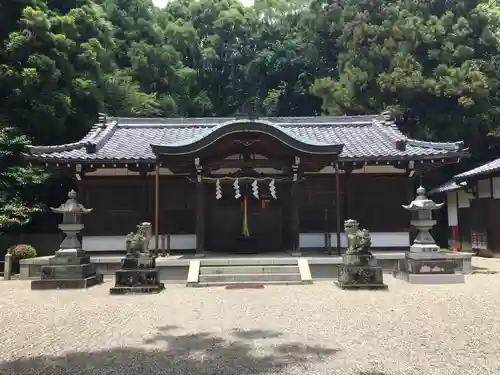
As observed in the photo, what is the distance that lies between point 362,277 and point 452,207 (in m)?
15.6

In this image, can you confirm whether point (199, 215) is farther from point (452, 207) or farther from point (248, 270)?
point (452, 207)

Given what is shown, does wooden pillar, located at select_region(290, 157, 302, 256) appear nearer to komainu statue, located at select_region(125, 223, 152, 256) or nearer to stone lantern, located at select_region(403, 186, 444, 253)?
stone lantern, located at select_region(403, 186, 444, 253)

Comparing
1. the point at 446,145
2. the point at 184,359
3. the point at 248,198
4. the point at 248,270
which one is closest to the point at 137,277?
the point at 248,270

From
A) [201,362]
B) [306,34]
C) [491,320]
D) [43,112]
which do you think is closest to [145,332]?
[201,362]

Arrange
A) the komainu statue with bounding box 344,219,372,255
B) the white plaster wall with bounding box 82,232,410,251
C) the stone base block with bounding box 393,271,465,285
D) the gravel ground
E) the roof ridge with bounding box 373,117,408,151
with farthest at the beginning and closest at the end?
the white plaster wall with bounding box 82,232,410,251 < the roof ridge with bounding box 373,117,408,151 < the stone base block with bounding box 393,271,465,285 < the komainu statue with bounding box 344,219,372,255 < the gravel ground

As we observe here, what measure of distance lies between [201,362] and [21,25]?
17.9 metres

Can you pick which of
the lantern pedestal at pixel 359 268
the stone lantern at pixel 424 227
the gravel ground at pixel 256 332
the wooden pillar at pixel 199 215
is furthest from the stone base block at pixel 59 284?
the stone lantern at pixel 424 227

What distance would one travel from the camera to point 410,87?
23.7 meters

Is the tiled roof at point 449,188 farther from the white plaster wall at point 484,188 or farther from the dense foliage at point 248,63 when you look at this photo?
the dense foliage at point 248,63

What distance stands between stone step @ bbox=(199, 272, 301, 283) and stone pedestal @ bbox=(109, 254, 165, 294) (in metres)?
1.45

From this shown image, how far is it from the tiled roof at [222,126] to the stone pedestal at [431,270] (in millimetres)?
3637

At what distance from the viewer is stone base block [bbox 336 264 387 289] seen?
10.4m

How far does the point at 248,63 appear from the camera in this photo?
122ft

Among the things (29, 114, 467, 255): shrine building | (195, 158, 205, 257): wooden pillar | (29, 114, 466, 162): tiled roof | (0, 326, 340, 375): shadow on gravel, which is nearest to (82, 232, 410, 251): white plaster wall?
(29, 114, 467, 255): shrine building
